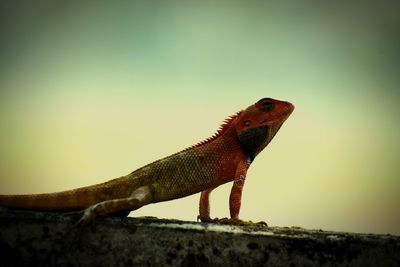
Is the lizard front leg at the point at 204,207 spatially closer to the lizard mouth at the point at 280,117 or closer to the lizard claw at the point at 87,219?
the lizard mouth at the point at 280,117

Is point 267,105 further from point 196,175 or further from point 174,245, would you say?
point 174,245

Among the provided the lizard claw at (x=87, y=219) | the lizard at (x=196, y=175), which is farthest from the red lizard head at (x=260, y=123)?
the lizard claw at (x=87, y=219)

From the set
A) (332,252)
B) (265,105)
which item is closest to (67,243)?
(332,252)

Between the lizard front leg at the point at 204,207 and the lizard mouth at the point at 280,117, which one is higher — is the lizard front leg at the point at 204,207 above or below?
below

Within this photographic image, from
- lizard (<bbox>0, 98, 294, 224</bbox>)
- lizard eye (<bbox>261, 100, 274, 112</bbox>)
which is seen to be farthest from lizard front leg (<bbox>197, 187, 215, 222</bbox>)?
lizard eye (<bbox>261, 100, 274, 112</bbox>)

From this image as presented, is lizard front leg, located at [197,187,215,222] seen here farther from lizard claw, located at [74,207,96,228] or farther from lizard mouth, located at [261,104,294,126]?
lizard claw, located at [74,207,96,228]

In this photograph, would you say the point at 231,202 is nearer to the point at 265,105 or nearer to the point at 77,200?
the point at 265,105

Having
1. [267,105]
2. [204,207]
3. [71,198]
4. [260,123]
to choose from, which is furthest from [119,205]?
[267,105]
